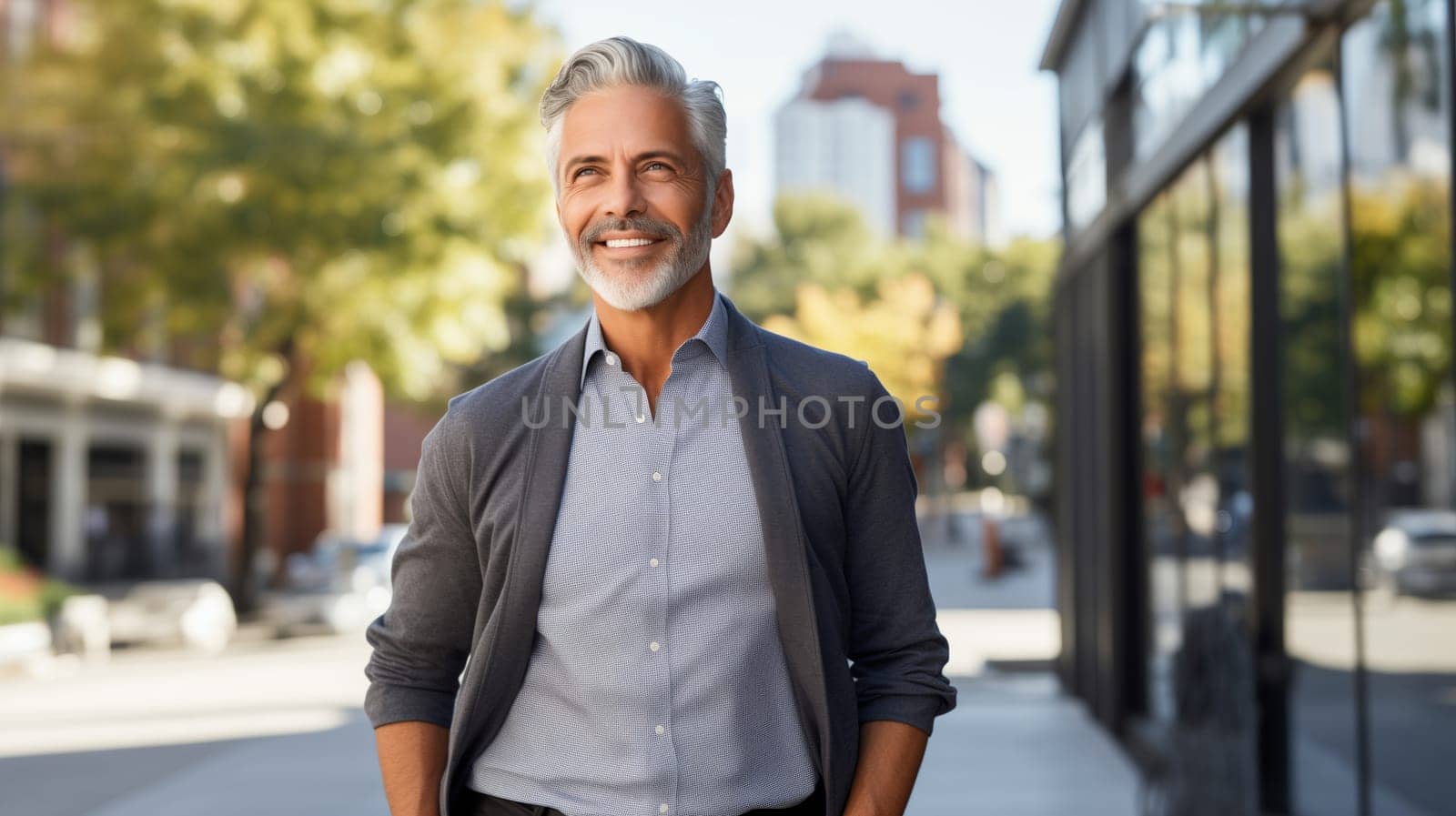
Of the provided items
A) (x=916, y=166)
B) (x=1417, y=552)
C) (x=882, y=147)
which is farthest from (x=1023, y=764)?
(x=882, y=147)

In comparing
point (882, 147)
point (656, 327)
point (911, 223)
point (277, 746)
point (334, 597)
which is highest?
point (882, 147)

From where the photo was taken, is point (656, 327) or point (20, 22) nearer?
→ point (656, 327)

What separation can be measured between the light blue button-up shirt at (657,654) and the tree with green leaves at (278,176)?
22.3 m

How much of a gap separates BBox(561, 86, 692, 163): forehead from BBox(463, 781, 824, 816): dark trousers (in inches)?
33.6

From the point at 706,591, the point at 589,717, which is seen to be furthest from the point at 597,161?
the point at 589,717

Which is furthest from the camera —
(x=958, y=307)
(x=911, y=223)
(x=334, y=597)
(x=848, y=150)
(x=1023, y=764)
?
(x=848, y=150)

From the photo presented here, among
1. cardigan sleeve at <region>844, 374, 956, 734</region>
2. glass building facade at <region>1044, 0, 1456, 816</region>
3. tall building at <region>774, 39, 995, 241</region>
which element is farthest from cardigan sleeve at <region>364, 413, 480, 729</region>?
tall building at <region>774, 39, 995, 241</region>

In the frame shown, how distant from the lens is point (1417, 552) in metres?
5.57

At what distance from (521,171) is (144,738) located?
1461 centimetres

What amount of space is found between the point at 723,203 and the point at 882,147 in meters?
82.9

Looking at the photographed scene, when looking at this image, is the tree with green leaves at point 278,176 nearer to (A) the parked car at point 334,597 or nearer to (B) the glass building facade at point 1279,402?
(A) the parked car at point 334,597

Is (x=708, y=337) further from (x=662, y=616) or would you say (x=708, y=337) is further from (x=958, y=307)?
(x=958, y=307)

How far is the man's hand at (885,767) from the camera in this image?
7.27 feet

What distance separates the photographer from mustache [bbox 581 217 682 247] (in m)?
2.26
